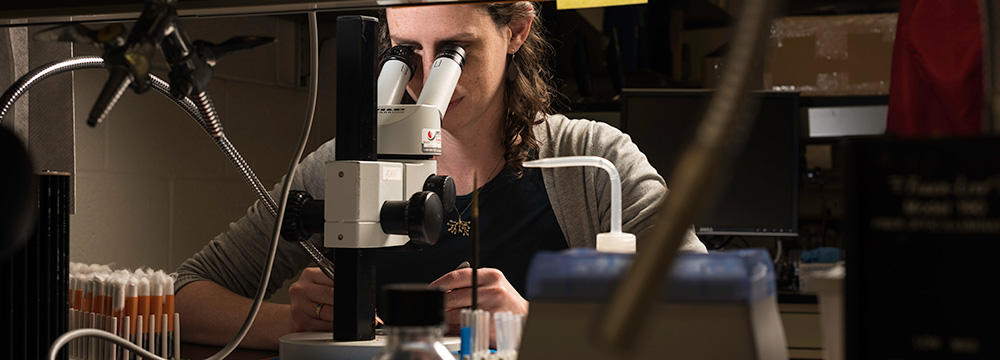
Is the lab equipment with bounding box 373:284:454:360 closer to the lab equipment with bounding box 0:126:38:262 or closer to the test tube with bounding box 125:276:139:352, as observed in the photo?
the lab equipment with bounding box 0:126:38:262

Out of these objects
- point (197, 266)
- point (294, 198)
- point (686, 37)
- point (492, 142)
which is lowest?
point (197, 266)

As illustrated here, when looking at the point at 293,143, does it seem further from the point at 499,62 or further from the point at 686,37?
the point at 686,37

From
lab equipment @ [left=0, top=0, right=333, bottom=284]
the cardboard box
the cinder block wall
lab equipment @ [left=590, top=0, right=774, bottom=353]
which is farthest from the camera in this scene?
the cardboard box

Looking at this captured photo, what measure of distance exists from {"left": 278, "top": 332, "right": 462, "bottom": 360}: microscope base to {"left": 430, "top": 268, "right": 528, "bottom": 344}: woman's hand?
176mm

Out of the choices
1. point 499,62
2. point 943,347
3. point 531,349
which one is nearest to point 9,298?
point 531,349

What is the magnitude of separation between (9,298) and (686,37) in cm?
269

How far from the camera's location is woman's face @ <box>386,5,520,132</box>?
4.39 feet

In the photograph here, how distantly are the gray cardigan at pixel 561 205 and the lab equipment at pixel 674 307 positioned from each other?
3.19 ft

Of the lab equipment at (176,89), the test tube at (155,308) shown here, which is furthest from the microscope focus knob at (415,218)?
the test tube at (155,308)

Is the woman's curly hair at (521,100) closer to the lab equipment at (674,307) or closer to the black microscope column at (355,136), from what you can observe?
the black microscope column at (355,136)

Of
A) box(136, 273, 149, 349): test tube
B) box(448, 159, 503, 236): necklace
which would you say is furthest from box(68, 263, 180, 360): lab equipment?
box(448, 159, 503, 236): necklace

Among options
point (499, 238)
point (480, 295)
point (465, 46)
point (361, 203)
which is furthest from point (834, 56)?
point (361, 203)

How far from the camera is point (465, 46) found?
1.49 meters

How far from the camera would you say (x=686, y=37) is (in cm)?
307
